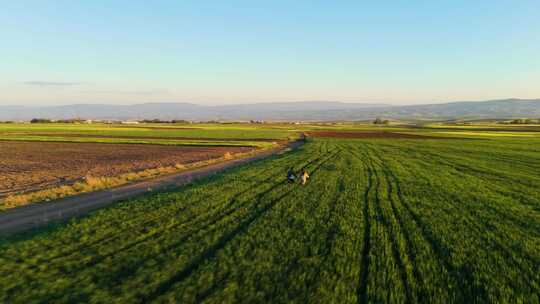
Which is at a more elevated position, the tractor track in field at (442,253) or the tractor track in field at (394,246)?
the tractor track in field at (394,246)

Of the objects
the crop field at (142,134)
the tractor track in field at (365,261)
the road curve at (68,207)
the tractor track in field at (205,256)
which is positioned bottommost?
the road curve at (68,207)

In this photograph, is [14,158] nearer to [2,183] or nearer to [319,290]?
[2,183]

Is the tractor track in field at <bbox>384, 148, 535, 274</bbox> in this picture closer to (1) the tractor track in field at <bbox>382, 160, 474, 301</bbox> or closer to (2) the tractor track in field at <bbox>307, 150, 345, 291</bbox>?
(1) the tractor track in field at <bbox>382, 160, 474, 301</bbox>

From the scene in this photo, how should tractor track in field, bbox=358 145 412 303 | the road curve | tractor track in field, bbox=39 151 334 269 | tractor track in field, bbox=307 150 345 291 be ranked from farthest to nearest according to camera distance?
the road curve < tractor track in field, bbox=39 151 334 269 < tractor track in field, bbox=307 150 345 291 < tractor track in field, bbox=358 145 412 303

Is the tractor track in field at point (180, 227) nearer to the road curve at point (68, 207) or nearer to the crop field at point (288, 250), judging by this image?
the crop field at point (288, 250)

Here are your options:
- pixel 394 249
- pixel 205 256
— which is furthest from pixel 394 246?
pixel 205 256

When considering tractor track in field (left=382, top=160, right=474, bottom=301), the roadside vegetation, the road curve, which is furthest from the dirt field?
tractor track in field (left=382, top=160, right=474, bottom=301)

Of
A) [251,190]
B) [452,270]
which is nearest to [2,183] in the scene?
[251,190]

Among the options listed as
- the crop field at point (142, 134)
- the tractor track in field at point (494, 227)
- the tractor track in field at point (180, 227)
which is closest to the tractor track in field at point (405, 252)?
the tractor track in field at point (494, 227)
